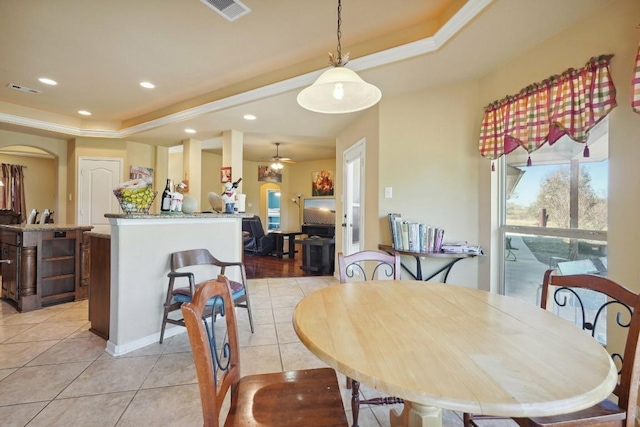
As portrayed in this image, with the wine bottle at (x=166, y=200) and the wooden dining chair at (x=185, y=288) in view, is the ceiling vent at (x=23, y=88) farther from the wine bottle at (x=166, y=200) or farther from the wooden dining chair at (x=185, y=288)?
the wooden dining chair at (x=185, y=288)

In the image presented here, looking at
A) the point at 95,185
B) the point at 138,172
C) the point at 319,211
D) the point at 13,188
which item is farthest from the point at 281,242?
the point at 13,188

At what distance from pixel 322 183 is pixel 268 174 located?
164 cm

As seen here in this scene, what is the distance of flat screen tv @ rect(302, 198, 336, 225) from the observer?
7883mm

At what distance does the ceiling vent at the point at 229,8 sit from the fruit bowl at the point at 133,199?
1.54m

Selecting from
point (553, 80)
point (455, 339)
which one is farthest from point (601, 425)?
point (553, 80)

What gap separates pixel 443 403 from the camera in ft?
2.00

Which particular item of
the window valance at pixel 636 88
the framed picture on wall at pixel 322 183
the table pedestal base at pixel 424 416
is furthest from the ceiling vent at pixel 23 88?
the window valance at pixel 636 88

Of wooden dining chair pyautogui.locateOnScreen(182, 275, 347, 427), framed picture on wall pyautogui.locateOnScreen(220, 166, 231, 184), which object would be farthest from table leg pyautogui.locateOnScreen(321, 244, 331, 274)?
wooden dining chair pyautogui.locateOnScreen(182, 275, 347, 427)

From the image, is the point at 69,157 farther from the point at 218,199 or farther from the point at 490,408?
the point at 490,408

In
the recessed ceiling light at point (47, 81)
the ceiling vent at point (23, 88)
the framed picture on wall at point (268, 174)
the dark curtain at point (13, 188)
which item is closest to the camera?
the recessed ceiling light at point (47, 81)

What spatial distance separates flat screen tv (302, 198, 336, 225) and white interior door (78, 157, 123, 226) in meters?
4.55

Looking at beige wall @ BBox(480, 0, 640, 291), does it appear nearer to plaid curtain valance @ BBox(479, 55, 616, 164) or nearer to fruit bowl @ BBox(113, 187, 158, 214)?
plaid curtain valance @ BBox(479, 55, 616, 164)

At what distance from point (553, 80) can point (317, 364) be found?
8.87 ft

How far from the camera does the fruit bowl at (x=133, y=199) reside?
7.39 ft
